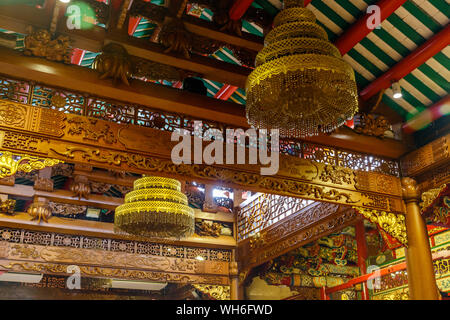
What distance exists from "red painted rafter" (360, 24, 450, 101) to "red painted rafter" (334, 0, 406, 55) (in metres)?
0.43

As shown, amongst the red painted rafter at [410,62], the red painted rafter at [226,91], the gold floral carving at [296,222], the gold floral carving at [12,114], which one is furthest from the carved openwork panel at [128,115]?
the red painted rafter at [226,91]

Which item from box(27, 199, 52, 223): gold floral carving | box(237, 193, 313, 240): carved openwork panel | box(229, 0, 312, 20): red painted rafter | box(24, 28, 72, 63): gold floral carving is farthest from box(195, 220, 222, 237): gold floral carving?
box(24, 28, 72, 63): gold floral carving

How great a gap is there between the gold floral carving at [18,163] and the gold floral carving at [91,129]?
0.92 ft

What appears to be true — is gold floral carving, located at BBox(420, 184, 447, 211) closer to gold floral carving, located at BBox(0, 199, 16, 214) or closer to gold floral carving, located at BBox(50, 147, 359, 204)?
gold floral carving, located at BBox(50, 147, 359, 204)

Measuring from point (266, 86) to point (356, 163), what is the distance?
2.06m

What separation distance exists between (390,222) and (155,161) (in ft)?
7.33

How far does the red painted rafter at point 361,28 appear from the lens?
3418mm

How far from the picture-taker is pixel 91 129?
3436 millimetres

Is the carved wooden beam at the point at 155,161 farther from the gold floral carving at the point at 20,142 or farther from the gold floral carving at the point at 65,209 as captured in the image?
the gold floral carving at the point at 65,209

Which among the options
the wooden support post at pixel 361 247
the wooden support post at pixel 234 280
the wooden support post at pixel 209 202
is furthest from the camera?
the wooden support post at pixel 361 247

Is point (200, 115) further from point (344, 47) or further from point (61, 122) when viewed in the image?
point (344, 47)

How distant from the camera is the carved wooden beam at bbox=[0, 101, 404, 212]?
324 centimetres

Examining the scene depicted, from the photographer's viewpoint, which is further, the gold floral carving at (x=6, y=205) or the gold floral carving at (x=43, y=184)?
the gold floral carving at (x=43, y=184)

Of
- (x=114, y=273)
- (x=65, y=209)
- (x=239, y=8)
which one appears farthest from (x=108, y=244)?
(x=239, y=8)
